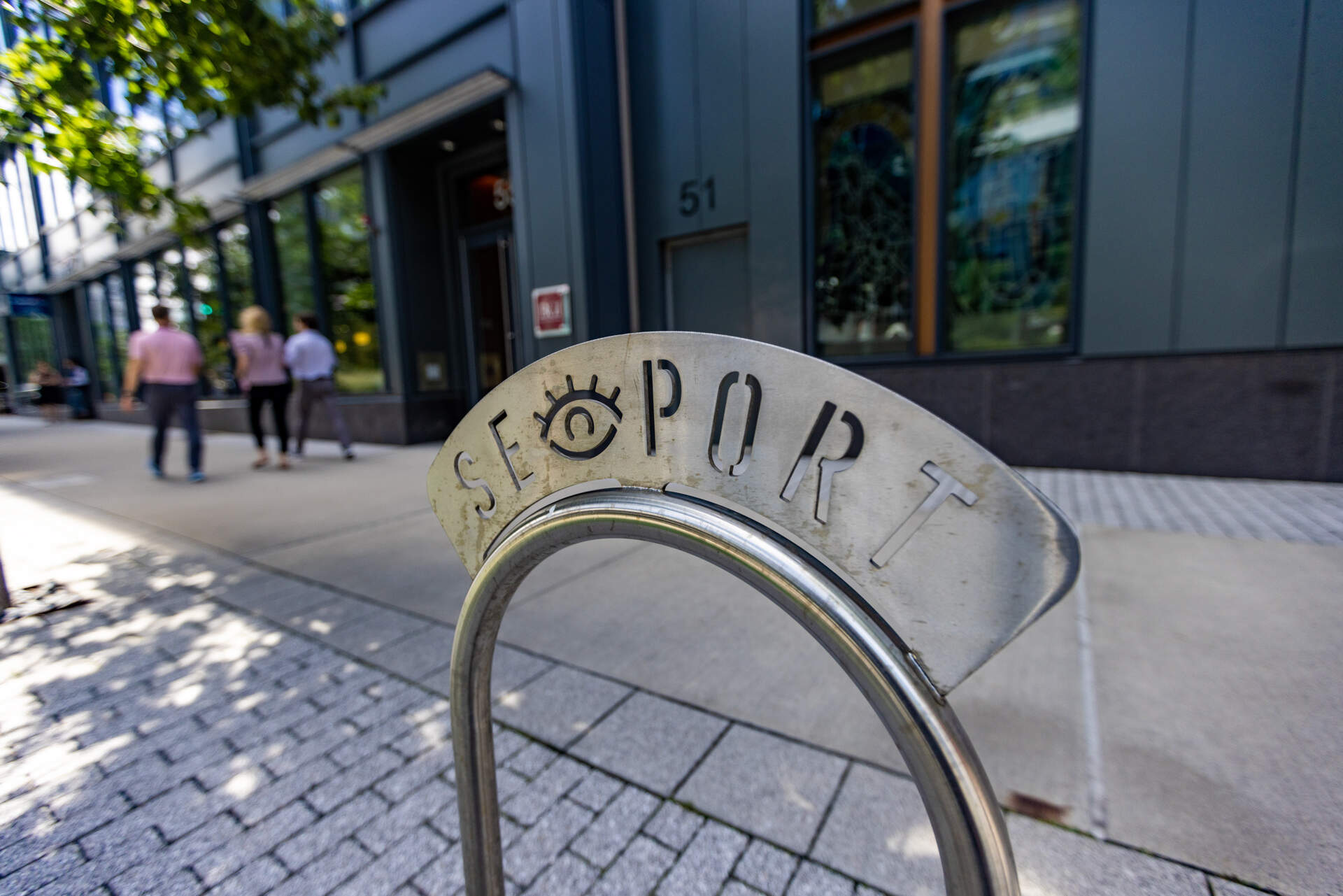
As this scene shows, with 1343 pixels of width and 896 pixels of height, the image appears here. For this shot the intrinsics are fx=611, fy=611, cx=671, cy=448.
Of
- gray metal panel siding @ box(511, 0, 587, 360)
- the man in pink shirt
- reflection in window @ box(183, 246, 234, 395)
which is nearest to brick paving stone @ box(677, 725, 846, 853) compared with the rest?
gray metal panel siding @ box(511, 0, 587, 360)

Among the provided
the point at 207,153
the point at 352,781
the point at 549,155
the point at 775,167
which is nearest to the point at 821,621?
the point at 352,781

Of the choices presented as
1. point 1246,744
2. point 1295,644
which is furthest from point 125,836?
point 1295,644

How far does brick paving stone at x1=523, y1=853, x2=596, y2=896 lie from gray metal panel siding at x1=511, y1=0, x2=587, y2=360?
6.25 meters

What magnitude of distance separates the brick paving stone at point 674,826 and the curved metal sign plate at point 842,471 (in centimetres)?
113

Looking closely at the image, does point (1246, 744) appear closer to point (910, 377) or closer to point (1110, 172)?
point (910, 377)

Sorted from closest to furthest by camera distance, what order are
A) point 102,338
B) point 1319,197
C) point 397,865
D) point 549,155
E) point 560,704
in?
1. point 397,865
2. point 560,704
3. point 1319,197
4. point 549,155
5. point 102,338

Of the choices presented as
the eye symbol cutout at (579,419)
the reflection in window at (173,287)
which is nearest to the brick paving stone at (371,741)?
the eye symbol cutout at (579,419)

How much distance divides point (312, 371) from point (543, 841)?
321 inches

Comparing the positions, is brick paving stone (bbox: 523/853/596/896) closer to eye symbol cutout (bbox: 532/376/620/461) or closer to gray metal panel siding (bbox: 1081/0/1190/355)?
eye symbol cutout (bbox: 532/376/620/461)

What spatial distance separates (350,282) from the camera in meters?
9.89

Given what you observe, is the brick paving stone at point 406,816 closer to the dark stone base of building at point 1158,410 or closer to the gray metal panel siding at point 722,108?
the dark stone base of building at point 1158,410

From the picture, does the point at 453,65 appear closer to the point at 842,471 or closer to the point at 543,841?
the point at 543,841

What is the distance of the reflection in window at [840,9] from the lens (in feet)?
19.9

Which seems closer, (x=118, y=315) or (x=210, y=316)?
(x=210, y=316)
